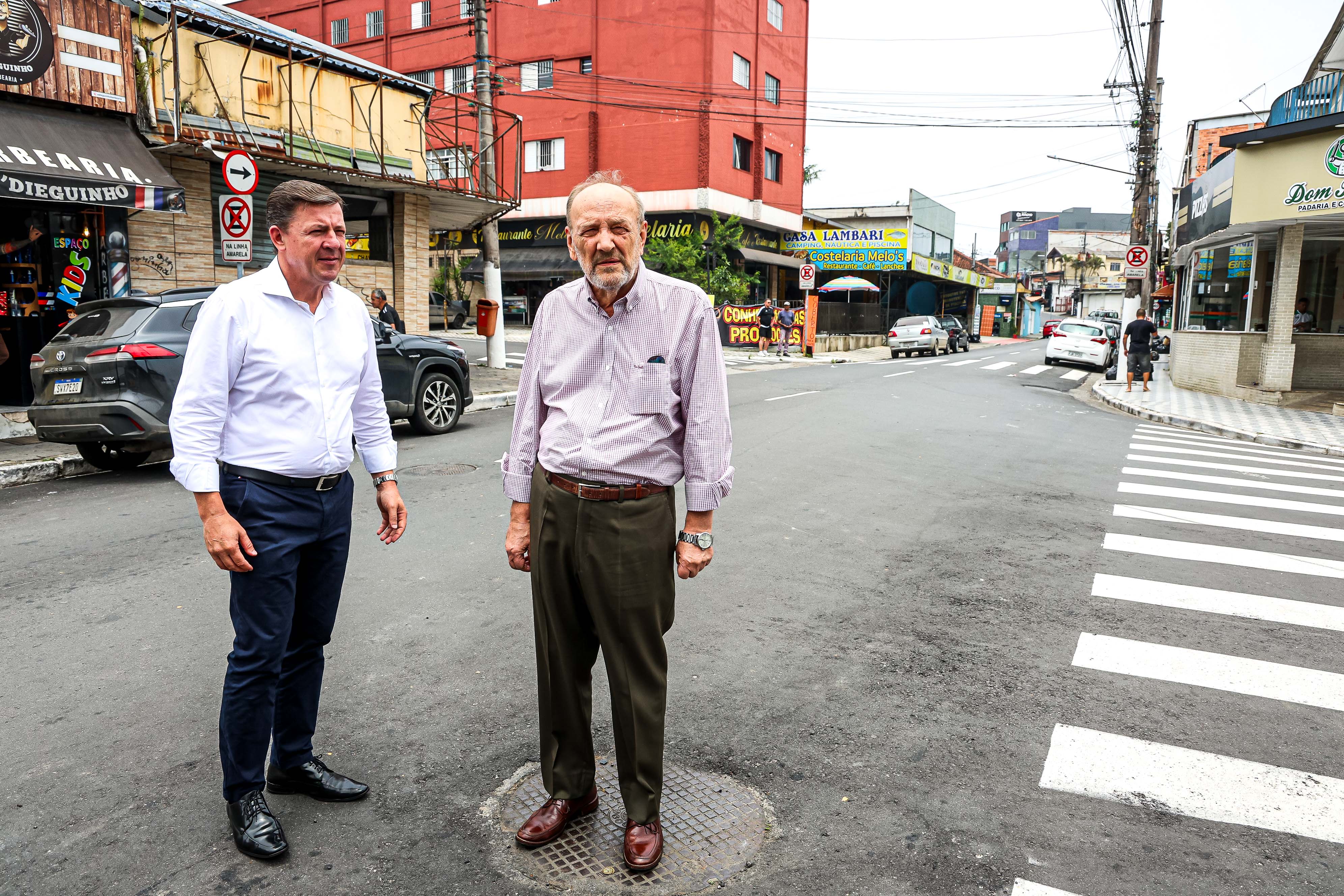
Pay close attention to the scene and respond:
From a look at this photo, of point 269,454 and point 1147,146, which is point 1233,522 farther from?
point 1147,146

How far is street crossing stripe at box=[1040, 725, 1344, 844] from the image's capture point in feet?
10.6

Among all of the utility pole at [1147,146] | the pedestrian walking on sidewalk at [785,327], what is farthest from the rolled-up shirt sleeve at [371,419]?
the pedestrian walking on sidewalk at [785,327]

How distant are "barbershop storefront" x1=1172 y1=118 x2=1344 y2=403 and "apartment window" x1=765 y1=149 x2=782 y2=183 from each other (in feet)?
62.4

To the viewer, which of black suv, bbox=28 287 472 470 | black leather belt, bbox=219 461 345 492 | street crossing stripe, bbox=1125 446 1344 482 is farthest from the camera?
street crossing stripe, bbox=1125 446 1344 482

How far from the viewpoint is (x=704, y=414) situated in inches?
110

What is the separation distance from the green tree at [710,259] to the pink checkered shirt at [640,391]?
29.2 meters

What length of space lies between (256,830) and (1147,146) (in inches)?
1083

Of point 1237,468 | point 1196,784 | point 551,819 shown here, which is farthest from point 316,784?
point 1237,468

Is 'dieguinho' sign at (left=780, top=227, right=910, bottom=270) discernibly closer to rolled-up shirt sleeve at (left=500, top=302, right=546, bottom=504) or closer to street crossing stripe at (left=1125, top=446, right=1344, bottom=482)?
street crossing stripe at (left=1125, top=446, right=1344, bottom=482)

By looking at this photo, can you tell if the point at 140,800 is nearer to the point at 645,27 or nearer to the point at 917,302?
the point at 645,27

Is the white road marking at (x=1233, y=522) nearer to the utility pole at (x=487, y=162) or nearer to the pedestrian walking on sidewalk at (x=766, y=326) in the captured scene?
the utility pole at (x=487, y=162)

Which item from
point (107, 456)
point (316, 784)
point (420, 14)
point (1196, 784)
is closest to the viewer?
point (316, 784)

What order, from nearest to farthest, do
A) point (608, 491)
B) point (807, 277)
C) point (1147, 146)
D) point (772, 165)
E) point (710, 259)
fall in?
1. point (608, 491)
2. point (1147, 146)
3. point (807, 277)
4. point (710, 259)
5. point (772, 165)

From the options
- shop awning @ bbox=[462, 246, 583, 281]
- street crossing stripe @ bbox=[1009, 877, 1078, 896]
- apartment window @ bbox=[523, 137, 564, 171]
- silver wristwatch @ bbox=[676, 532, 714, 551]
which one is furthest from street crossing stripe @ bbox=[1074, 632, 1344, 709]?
apartment window @ bbox=[523, 137, 564, 171]
